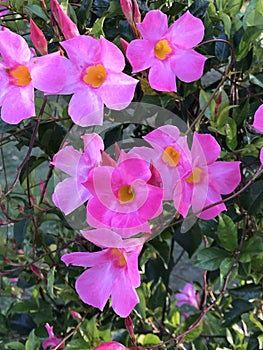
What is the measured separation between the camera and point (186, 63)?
607 mm

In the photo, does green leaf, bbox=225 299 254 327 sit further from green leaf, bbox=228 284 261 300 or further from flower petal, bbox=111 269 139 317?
flower petal, bbox=111 269 139 317

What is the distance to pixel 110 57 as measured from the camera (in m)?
0.57

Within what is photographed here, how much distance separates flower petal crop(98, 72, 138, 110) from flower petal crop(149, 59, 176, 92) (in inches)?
1.7

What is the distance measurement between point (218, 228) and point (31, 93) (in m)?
0.36

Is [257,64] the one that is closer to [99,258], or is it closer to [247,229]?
[247,229]

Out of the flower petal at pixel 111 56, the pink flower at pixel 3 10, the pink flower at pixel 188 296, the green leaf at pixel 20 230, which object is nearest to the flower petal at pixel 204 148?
the flower petal at pixel 111 56

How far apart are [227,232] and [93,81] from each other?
0.35 meters

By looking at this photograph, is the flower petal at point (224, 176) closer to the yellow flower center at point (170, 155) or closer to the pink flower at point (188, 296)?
the yellow flower center at point (170, 155)

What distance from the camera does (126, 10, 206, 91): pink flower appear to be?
588mm

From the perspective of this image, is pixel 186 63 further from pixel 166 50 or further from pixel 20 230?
pixel 20 230

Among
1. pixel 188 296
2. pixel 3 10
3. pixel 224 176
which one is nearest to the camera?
pixel 224 176

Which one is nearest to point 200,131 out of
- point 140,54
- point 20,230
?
point 140,54

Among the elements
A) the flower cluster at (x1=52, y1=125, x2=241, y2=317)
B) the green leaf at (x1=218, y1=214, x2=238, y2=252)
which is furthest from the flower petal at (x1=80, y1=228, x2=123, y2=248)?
the green leaf at (x1=218, y1=214, x2=238, y2=252)

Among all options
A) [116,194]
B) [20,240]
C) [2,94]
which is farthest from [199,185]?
[20,240]
